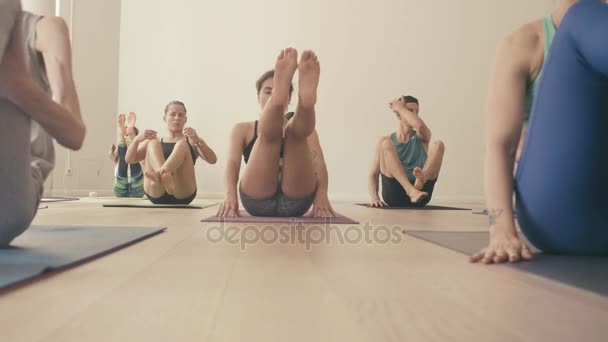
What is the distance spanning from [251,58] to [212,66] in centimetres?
44

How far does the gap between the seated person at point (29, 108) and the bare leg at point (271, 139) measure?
0.69 metres

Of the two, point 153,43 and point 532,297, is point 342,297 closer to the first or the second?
point 532,297

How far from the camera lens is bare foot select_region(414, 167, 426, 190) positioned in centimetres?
310

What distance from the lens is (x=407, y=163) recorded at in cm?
340

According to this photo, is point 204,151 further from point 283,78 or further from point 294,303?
point 294,303

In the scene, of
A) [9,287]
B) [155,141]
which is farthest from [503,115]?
[155,141]

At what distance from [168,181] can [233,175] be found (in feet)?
3.37

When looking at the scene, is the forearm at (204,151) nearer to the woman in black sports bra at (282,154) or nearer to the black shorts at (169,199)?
the black shorts at (169,199)

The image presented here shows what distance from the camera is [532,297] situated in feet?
2.25

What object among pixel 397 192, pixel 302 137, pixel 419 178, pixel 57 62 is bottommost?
pixel 397 192

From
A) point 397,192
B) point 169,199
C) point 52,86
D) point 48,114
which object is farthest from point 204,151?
point 48,114

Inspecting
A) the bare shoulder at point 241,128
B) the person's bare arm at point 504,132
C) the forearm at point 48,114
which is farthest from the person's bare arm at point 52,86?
the bare shoulder at point 241,128

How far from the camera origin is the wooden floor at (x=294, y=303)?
19.9 inches

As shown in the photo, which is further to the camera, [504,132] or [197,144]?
[197,144]
